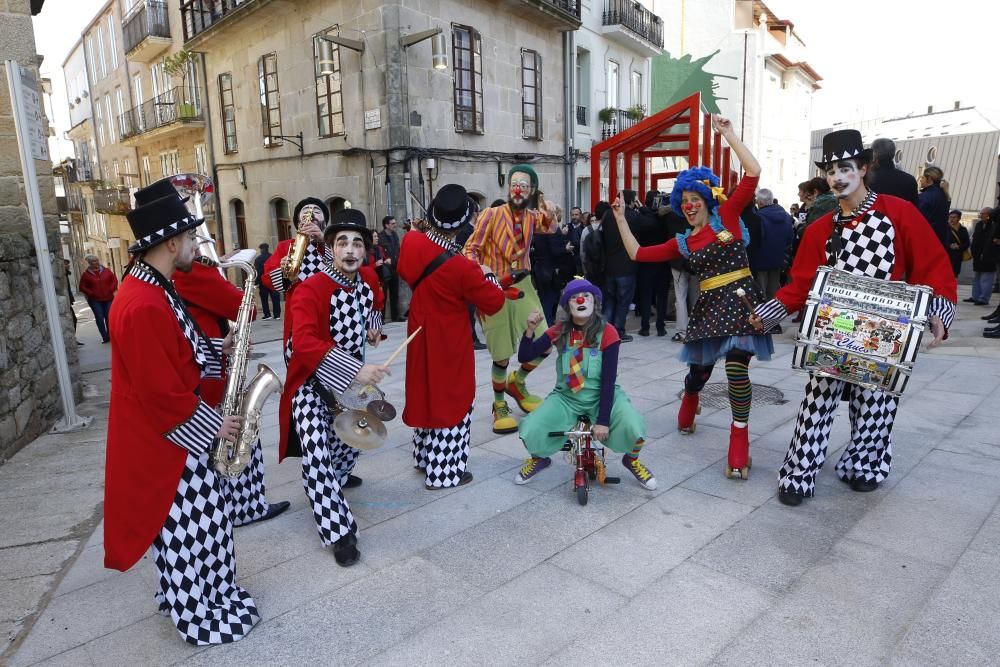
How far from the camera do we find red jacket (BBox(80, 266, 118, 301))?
1172 centimetres

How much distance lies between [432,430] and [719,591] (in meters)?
1.90

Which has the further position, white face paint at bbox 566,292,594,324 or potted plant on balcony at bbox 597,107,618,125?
potted plant on balcony at bbox 597,107,618,125

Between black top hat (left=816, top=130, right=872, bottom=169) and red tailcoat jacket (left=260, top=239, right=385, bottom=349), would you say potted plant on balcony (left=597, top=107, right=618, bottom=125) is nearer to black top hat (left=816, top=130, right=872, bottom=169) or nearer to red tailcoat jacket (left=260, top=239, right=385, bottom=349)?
red tailcoat jacket (left=260, top=239, right=385, bottom=349)

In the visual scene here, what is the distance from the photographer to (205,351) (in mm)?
2820

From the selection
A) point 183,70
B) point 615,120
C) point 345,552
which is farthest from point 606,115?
point 345,552

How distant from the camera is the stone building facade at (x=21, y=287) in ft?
17.5

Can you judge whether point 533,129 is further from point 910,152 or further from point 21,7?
point 910,152

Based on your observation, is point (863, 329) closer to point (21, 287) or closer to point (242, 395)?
point (242, 395)

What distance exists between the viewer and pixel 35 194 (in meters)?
5.68

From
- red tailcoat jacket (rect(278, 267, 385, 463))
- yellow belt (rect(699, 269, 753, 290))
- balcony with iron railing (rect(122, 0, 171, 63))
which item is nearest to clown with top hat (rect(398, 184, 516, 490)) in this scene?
red tailcoat jacket (rect(278, 267, 385, 463))

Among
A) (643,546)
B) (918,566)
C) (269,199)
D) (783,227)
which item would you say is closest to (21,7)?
(643,546)

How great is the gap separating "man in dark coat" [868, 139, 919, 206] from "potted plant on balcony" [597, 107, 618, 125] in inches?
504

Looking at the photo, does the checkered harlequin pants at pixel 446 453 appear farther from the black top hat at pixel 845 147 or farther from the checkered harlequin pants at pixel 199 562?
the black top hat at pixel 845 147

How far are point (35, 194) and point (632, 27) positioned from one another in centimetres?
1701
